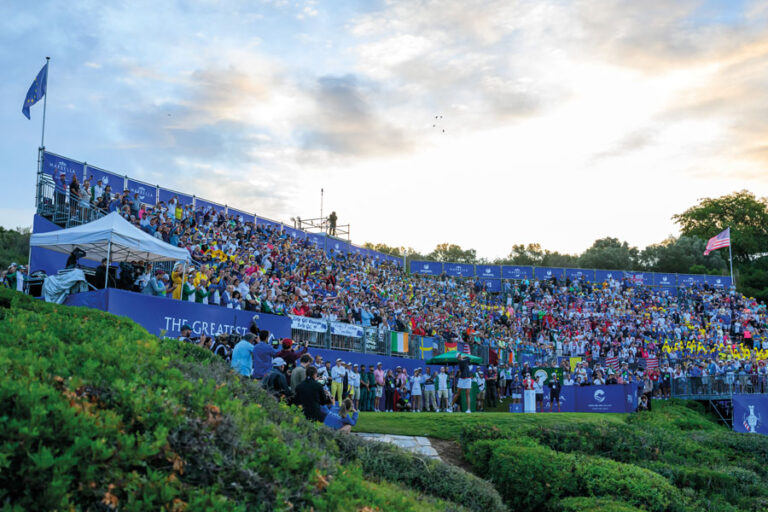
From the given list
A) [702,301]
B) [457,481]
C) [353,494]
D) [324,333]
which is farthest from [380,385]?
[702,301]

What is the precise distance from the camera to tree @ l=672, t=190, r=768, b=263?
8319cm

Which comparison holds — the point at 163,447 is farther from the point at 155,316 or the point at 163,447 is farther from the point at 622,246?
the point at 622,246

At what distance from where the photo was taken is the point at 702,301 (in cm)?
4934

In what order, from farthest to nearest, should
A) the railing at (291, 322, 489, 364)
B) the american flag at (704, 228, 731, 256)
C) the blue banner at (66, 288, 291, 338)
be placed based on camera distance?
the american flag at (704, 228, 731, 256), the railing at (291, 322, 489, 364), the blue banner at (66, 288, 291, 338)

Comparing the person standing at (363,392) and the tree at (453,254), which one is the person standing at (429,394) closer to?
the person standing at (363,392)

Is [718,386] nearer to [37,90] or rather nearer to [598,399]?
[598,399]

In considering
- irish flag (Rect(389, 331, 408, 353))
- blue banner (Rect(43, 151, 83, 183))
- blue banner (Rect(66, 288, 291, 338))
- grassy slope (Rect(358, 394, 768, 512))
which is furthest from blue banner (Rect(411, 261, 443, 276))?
grassy slope (Rect(358, 394, 768, 512))

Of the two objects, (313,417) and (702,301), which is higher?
(702,301)

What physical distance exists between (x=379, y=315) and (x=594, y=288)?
80.9ft

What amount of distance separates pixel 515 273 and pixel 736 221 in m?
56.3

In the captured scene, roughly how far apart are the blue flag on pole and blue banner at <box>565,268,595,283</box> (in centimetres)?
3769

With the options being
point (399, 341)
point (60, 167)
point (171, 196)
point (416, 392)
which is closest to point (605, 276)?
point (399, 341)

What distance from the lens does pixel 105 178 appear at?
945 inches

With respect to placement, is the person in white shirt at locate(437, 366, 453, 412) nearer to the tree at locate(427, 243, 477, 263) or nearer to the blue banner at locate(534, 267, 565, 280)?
the blue banner at locate(534, 267, 565, 280)
